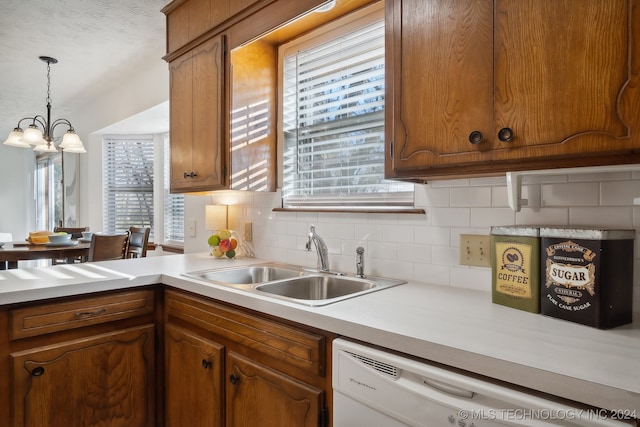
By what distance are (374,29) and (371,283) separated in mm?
1152

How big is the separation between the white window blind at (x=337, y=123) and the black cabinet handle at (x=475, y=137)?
1.98 ft

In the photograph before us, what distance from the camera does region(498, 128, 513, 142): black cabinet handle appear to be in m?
1.02

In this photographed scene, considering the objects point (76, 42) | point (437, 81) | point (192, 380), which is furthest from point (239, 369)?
point (76, 42)

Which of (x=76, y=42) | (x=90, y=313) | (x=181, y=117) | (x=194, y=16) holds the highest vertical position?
(x=76, y=42)

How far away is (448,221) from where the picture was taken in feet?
4.90

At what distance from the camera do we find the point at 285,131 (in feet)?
7.30

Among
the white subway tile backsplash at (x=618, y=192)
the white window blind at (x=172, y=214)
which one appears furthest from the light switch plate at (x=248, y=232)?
the white window blind at (x=172, y=214)

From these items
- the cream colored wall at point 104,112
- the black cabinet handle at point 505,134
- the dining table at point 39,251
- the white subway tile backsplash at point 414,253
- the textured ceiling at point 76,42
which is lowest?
the dining table at point 39,251

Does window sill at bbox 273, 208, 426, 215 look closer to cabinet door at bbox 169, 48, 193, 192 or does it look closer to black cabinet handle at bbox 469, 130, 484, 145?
black cabinet handle at bbox 469, 130, 484, 145

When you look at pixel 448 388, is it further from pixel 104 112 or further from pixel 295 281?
pixel 104 112

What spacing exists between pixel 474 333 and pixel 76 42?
357 centimetres

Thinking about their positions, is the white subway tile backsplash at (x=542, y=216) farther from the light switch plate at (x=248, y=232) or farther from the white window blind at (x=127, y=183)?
the white window blind at (x=127, y=183)

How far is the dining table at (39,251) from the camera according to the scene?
3.21m

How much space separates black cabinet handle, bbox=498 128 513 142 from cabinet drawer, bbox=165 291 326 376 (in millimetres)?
742
